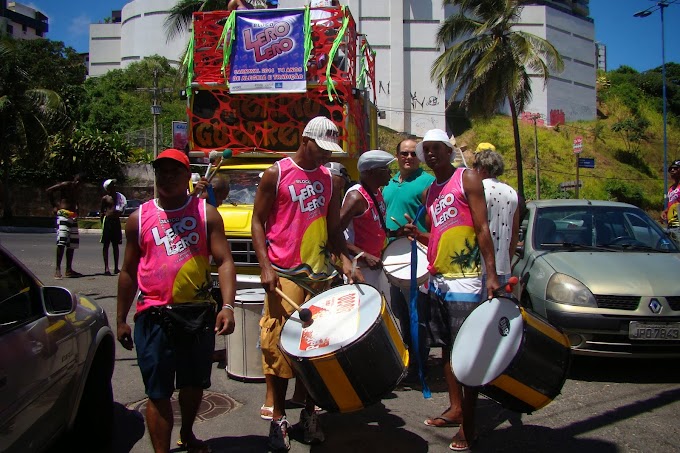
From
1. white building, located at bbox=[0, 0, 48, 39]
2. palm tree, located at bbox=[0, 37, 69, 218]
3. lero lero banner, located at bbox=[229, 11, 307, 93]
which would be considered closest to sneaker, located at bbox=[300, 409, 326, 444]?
lero lero banner, located at bbox=[229, 11, 307, 93]

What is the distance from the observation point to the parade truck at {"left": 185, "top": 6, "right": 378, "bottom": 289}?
8523mm

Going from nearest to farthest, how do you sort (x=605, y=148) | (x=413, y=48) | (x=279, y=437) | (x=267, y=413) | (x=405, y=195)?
(x=279, y=437) < (x=267, y=413) < (x=405, y=195) < (x=413, y=48) < (x=605, y=148)

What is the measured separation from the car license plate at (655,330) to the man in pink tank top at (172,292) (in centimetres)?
356

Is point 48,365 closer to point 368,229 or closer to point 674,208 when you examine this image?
point 368,229

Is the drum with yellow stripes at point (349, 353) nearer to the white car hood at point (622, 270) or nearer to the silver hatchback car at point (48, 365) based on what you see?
the silver hatchback car at point (48, 365)

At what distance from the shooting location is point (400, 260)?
4.90 meters

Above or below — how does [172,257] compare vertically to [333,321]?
above

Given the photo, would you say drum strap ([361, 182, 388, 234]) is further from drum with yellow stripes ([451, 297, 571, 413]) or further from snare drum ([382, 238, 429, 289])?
drum with yellow stripes ([451, 297, 571, 413])

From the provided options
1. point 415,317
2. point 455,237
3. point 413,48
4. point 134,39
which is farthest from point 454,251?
point 134,39

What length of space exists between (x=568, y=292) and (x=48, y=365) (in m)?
4.21

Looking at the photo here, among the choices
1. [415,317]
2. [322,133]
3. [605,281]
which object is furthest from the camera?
[605,281]

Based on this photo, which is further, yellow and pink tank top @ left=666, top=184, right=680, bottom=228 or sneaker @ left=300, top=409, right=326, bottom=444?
yellow and pink tank top @ left=666, top=184, right=680, bottom=228

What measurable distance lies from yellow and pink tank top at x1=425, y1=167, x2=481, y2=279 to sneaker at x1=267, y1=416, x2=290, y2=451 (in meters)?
1.35

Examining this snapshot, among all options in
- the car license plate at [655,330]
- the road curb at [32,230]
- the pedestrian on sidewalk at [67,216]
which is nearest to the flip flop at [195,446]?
the car license plate at [655,330]
